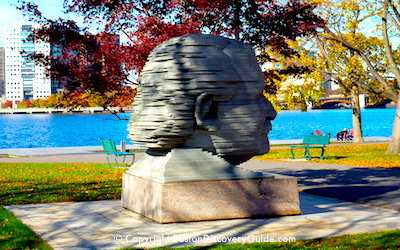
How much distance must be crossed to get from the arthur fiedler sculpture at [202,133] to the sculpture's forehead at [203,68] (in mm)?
16

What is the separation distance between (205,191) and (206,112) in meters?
1.24

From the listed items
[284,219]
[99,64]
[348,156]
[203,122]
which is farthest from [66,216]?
[348,156]

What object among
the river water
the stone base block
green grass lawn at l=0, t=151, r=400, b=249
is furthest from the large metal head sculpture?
the river water

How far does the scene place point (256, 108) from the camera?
914 centimetres

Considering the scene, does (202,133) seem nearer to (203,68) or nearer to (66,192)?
(203,68)

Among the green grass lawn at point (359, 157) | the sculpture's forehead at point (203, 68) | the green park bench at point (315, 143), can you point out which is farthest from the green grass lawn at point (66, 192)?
the sculpture's forehead at point (203, 68)

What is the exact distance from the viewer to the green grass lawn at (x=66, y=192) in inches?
269

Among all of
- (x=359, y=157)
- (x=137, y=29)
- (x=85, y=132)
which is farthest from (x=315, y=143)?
(x=85, y=132)

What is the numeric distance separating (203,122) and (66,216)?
2.71 metres

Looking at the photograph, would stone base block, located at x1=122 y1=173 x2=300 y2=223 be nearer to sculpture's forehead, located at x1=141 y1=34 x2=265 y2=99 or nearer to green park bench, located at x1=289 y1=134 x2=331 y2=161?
sculpture's forehead, located at x1=141 y1=34 x2=265 y2=99

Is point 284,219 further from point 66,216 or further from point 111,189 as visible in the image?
point 111,189

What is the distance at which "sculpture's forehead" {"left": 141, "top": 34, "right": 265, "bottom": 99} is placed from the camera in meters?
8.65

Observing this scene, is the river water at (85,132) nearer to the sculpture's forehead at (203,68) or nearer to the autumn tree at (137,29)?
the autumn tree at (137,29)

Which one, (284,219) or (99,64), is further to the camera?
(99,64)
